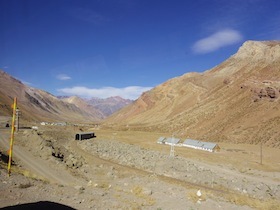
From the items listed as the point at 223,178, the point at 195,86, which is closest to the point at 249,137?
the point at 223,178

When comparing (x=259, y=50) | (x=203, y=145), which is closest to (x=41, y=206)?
(x=203, y=145)

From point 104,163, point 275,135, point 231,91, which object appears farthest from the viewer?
point 231,91

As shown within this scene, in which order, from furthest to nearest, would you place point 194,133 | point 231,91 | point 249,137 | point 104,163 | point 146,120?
point 146,120, point 231,91, point 194,133, point 249,137, point 104,163

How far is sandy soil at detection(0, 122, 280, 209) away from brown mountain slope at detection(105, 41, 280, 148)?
12848 mm

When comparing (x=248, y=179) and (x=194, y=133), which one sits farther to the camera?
(x=194, y=133)

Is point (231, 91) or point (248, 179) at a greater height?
point (231, 91)

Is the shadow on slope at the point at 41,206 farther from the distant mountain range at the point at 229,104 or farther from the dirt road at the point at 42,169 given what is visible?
the distant mountain range at the point at 229,104

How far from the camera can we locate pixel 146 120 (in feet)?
488

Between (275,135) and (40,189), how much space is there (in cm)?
7107

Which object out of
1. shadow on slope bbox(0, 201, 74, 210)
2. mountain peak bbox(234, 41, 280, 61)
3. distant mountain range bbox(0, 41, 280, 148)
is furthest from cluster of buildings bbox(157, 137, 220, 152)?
mountain peak bbox(234, 41, 280, 61)

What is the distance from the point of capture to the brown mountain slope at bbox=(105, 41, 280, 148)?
84938 millimetres

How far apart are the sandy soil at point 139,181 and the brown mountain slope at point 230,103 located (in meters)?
12.8

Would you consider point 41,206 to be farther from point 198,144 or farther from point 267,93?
point 267,93

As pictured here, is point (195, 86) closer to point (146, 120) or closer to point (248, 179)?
point (146, 120)
